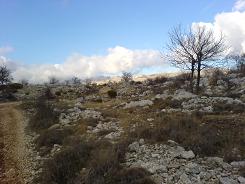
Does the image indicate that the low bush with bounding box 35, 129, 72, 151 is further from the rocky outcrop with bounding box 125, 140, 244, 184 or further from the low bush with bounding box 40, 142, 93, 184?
the rocky outcrop with bounding box 125, 140, 244, 184

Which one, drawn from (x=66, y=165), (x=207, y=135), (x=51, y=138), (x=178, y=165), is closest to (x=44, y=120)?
(x=51, y=138)

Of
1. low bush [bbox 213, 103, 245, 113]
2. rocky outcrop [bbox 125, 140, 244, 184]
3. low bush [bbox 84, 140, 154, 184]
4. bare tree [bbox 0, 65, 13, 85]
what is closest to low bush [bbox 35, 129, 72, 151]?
rocky outcrop [bbox 125, 140, 244, 184]

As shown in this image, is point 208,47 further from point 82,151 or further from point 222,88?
point 82,151

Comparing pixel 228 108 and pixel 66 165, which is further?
pixel 228 108

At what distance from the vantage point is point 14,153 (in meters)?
18.4

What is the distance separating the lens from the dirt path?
579 inches

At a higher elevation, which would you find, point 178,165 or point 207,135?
point 207,135

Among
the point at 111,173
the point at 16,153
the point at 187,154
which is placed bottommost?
the point at 16,153

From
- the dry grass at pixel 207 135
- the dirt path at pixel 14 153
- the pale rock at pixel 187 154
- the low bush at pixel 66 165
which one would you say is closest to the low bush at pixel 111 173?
the low bush at pixel 66 165

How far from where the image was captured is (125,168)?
12742mm

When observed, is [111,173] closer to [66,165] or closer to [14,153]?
[66,165]

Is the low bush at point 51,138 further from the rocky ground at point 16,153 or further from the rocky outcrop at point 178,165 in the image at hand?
the rocky outcrop at point 178,165

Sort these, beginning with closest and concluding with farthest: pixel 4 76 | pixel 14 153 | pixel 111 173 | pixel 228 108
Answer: pixel 111 173 → pixel 14 153 → pixel 228 108 → pixel 4 76

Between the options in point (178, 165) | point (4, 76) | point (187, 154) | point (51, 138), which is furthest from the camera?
point (4, 76)
